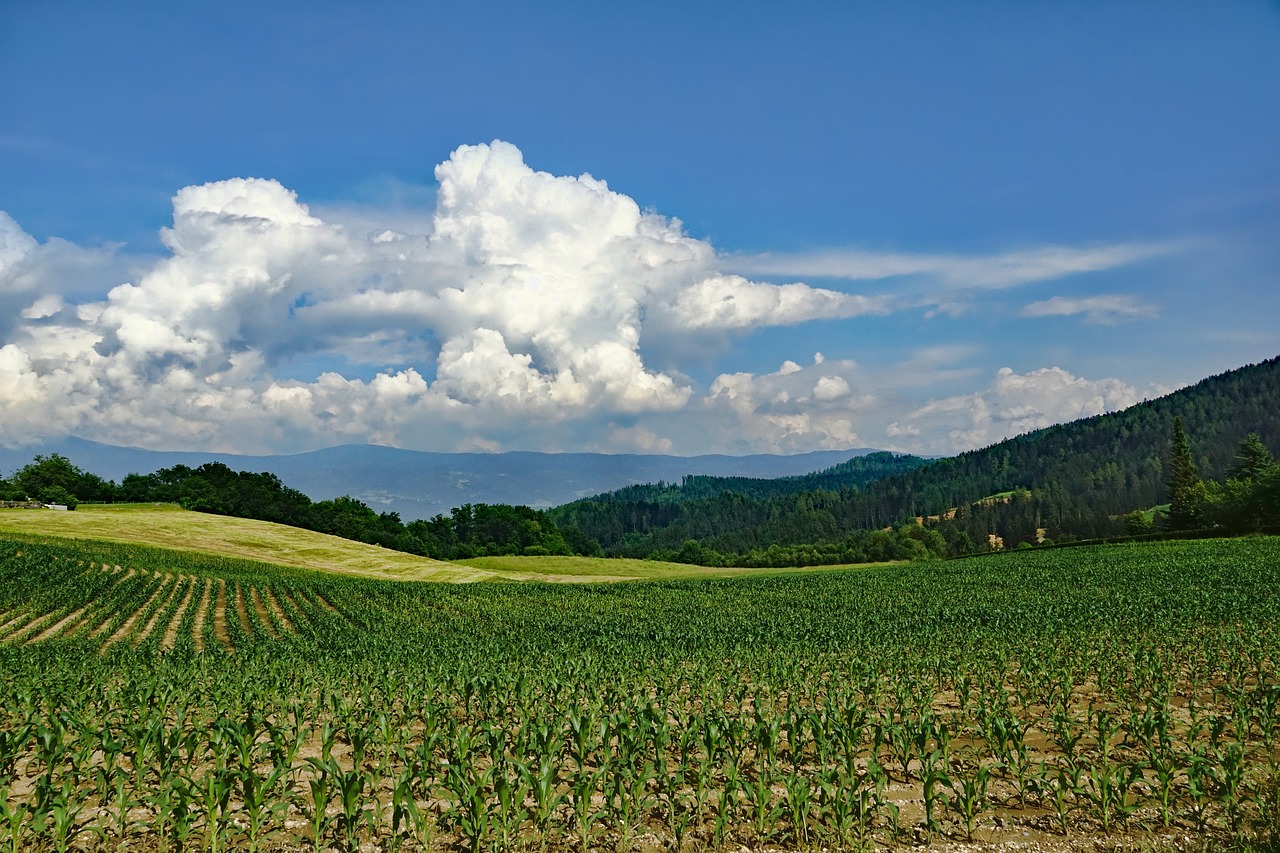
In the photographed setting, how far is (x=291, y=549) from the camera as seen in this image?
83875 mm

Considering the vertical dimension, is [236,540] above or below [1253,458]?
below

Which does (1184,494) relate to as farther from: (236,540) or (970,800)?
(236,540)

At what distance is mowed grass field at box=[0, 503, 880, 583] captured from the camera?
7569 centimetres

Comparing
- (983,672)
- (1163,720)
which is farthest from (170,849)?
(983,672)

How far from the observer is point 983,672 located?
62.0 ft

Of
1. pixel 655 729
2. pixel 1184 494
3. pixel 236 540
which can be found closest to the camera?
pixel 655 729

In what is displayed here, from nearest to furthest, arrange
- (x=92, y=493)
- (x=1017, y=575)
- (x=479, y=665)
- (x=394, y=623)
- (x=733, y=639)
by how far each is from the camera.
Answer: (x=479, y=665) < (x=733, y=639) < (x=394, y=623) < (x=1017, y=575) < (x=92, y=493)

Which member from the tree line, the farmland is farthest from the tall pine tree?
the tree line

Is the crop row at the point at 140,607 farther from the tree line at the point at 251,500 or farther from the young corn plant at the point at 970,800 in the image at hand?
the tree line at the point at 251,500

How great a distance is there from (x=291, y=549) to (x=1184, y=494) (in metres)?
127

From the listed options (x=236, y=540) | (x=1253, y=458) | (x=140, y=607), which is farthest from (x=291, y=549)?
(x=1253, y=458)

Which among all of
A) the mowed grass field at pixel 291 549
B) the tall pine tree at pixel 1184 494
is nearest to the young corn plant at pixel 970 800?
the mowed grass field at pixel 291 549

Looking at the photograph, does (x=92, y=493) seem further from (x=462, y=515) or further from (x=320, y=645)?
(x=320, y=645)

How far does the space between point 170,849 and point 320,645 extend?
24.2 meters
